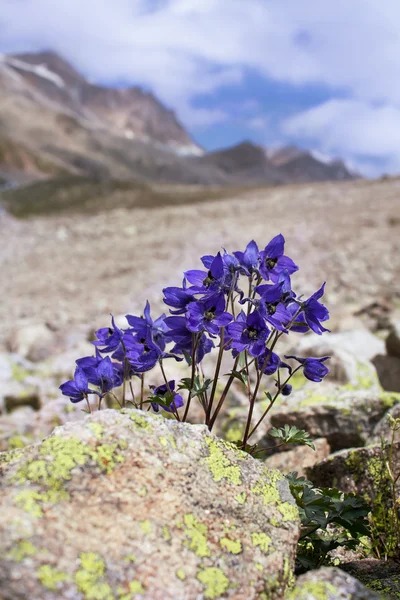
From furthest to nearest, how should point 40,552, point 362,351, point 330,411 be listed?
point 362,351, point 330,411, point 40,552

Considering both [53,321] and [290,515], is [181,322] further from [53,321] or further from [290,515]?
[53,321]

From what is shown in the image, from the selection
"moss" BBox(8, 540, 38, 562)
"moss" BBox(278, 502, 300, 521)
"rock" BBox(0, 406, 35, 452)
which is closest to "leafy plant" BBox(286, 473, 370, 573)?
"moss" BBox(278, 502, 300, 521)

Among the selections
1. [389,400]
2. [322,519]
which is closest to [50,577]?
[322,519]

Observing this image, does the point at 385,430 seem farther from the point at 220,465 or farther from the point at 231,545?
the point at 231,545

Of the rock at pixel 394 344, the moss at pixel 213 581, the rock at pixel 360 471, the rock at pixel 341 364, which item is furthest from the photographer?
the rock at pixel 394 344

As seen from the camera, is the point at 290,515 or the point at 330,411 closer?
the point at 290,515

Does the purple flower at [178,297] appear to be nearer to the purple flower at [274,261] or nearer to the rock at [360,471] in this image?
the purple flower at [274,261]

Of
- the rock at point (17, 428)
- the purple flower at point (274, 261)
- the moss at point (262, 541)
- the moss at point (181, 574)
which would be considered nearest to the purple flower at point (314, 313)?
the purple flower at point (274, 261)

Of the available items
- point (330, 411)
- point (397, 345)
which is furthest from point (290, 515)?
point (397, 345)
